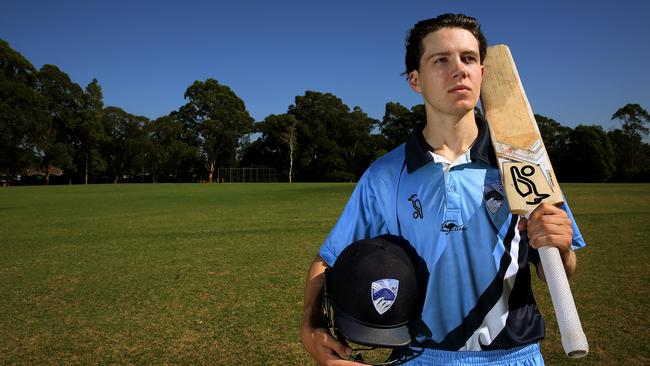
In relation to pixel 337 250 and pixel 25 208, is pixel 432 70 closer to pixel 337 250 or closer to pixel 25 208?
pixel 337 250

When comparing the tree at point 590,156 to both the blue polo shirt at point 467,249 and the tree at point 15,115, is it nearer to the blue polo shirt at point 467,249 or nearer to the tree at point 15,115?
the blue polo shirt at point 467,249

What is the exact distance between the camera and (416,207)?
1.74 meters

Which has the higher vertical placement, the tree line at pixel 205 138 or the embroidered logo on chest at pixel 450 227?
the tree line at pixel 205 138

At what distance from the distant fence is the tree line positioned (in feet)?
3.57

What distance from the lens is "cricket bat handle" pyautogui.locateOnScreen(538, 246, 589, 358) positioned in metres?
1.37

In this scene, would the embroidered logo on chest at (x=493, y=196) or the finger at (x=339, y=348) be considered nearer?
the finger at (x=339, y=348)

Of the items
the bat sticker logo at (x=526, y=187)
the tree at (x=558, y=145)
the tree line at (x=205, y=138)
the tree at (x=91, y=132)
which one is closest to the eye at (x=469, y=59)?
the bat sticker logo at (x=526, y=187)

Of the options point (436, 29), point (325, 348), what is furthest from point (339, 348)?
point (436, 29)

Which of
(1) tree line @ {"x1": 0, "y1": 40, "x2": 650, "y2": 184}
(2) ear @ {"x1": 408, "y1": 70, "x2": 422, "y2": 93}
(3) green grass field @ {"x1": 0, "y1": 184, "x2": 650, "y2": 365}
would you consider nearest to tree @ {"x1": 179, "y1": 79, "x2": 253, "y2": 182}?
(1) tree line @ {"x1": 0, "y1": 40, "x2": 650, "y2": 184}

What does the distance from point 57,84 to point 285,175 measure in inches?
1238

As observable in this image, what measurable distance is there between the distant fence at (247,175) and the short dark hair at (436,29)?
6906 centimetres

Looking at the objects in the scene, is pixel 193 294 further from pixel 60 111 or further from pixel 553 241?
pixel 60 111

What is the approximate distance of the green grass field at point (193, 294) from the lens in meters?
4.24

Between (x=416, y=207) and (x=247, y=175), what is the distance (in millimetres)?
71011
